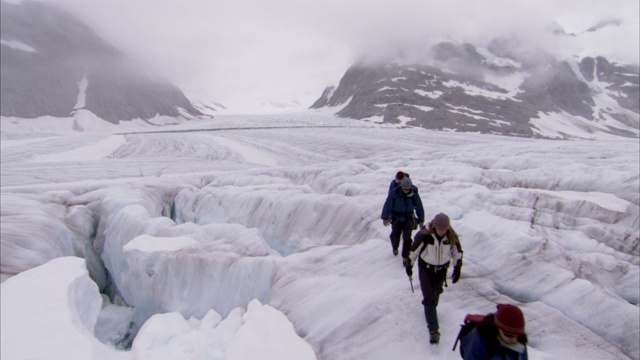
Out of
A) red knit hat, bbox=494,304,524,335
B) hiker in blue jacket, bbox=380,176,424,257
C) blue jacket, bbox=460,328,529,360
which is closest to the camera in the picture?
red knit hat, bbox=494,304,524,335

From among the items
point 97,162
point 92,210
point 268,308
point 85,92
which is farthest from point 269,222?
point 85,92

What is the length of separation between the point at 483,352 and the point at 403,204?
153 inches

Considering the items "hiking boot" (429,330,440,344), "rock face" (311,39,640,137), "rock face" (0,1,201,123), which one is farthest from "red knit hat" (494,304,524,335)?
"rock face" (0,1,201,123)

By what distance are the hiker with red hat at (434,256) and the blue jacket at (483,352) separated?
1.73 m

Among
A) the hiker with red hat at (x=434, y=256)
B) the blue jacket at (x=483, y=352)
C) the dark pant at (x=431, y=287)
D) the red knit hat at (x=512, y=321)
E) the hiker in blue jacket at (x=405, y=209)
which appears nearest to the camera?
the red knit hat at (x=512, y=321)

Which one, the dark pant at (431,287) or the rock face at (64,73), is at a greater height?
the rock face at (64,73)

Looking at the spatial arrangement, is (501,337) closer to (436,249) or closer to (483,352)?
(483,352)

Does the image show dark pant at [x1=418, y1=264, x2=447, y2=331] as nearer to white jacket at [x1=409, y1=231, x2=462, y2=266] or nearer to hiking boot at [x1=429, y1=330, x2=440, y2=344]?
hiking boot at [x1=429, y1=330, x2=440, y2=344]

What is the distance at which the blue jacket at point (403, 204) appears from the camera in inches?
272

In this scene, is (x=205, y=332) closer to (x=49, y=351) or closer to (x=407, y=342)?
(x=49, y=351)

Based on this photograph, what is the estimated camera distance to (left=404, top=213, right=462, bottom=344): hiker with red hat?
505 cm

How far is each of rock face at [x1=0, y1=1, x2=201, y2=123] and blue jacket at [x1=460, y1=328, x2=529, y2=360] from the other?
9029 cm

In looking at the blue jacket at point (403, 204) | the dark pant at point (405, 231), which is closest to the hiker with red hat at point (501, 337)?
the dark pant at point (405, 231)

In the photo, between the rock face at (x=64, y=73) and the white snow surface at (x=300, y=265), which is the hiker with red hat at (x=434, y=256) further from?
the rock face at (x=64, y=73)
